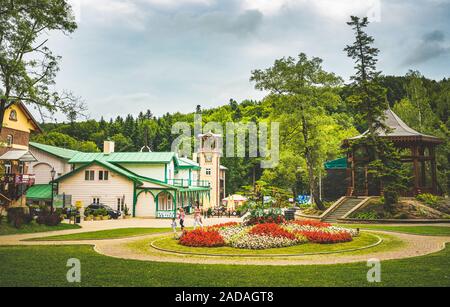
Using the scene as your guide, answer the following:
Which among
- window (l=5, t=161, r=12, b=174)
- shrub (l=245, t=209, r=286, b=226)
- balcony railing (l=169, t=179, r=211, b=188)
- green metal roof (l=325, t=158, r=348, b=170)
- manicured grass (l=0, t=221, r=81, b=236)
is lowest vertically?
manicured grass (l=0, t=221, r=81, b=236)

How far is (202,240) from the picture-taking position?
1625 centimetres

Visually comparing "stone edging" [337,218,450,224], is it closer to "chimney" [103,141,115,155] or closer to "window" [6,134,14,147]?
"window" [6,134,14,147]

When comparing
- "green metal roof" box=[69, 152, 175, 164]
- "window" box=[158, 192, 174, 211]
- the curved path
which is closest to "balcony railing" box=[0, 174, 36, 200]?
"green metal roof" box=[69, 152, 175, 164]

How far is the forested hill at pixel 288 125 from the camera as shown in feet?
121

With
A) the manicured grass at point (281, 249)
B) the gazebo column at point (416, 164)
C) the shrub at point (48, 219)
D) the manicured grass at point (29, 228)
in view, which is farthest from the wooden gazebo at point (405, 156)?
the shrub at point (48, 219)

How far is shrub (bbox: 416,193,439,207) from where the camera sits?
30.0 metres

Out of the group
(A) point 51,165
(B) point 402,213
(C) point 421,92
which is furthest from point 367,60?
(A) point 51,165

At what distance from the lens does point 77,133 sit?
315ft

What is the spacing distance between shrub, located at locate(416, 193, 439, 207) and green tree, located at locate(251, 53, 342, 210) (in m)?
8.40

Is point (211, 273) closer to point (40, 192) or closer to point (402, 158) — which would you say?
point (402, 158)

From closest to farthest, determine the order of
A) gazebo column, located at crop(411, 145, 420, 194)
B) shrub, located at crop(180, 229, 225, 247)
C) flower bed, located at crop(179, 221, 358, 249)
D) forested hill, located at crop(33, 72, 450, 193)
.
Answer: flower bed, located at crop(179, 221, 358, 249) → shrub, located at crop(180, 229, 225, 247) → gazebo column, located at crop(411, 145, 420, 194) → forested hill, located at crop(33, 72, 450, 193)

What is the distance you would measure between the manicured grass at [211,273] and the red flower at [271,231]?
186 inches
